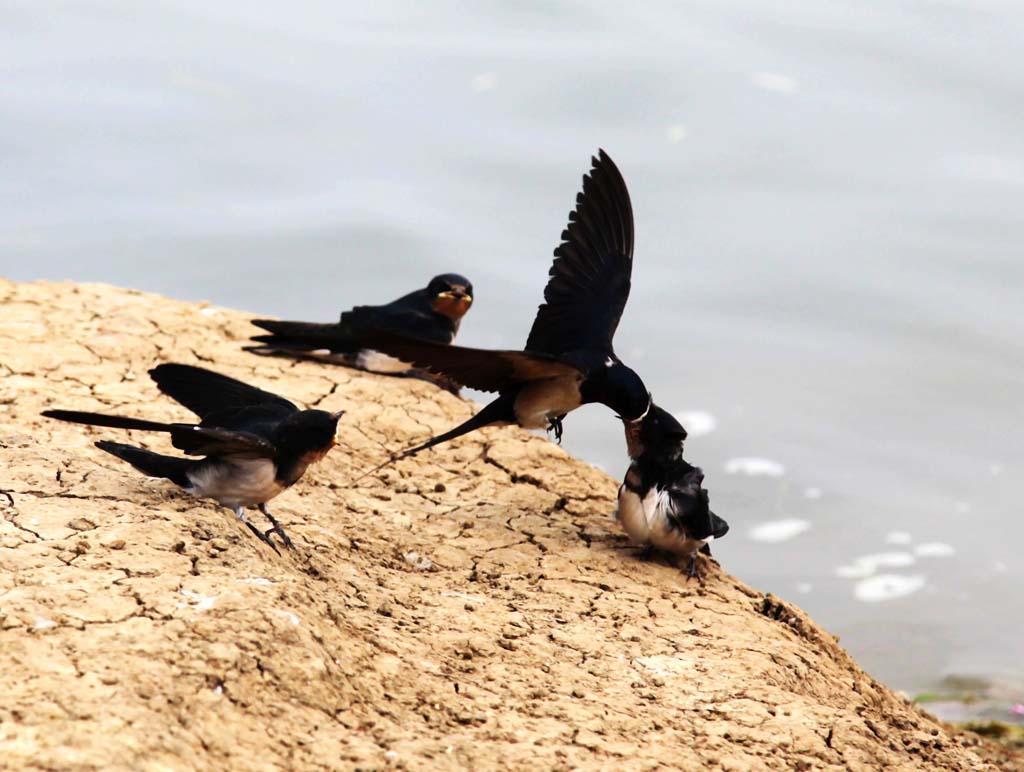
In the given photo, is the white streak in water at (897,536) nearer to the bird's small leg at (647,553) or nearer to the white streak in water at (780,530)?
the white streak in water at (780,530)

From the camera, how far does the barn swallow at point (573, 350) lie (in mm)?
4480

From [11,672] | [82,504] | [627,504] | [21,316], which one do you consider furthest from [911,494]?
[11,672]

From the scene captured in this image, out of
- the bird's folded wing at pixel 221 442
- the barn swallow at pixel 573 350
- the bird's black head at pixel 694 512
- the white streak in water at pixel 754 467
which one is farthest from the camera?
the white streak in water at pixel 754 467

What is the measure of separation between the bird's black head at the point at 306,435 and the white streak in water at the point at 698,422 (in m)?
5.64

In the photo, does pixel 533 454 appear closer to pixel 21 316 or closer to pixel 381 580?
pixel 381 580

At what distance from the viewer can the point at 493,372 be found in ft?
15.0

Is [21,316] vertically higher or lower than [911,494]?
lower

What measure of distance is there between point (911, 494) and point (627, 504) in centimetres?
463

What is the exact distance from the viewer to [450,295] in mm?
6766

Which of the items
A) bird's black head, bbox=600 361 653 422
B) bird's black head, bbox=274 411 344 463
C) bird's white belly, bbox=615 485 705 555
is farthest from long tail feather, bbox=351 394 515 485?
bird's black head, bbox=274 411 344 463

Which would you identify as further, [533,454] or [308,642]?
[533,454]

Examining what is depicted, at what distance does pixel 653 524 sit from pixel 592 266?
4.00 feet

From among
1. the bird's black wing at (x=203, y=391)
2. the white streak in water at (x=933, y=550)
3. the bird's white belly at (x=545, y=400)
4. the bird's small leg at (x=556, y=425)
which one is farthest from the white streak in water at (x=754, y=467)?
the bird's black wing at (x=203, y=391)

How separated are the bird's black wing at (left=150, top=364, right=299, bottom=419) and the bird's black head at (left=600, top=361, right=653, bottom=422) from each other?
3.82 feet
